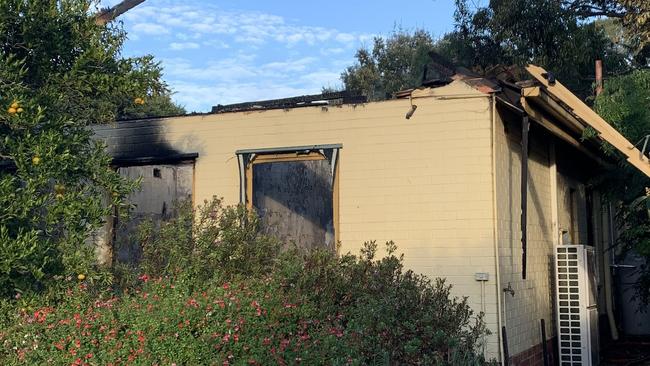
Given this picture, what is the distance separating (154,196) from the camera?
10.4 meters

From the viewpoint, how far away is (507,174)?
354 inches

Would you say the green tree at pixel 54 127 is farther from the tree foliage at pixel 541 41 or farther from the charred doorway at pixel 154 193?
the tree foliage at pixel 541 41

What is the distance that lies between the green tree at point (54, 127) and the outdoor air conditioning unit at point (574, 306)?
19.6 ft

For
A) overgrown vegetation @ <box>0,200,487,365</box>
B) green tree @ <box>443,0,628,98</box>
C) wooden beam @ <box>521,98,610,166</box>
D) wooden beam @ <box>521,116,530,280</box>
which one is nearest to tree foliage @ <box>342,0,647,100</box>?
green tree @ <box>443,0,628,98</box>

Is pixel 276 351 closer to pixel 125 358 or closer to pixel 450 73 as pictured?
pixel 125 358

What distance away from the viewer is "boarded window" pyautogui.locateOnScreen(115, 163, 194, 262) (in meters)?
10.2

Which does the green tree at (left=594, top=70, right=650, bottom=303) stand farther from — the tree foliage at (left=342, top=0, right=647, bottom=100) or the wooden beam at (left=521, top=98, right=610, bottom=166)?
the tree foliage at (left=342, top=0, right=647, bottom=100)

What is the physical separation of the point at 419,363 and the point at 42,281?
3.72m

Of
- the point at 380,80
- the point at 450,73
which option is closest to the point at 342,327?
the point at 450,73

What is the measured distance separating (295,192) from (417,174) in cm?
170

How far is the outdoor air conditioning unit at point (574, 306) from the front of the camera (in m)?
9.92

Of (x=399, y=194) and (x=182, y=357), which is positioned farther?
(x=399, y=194)

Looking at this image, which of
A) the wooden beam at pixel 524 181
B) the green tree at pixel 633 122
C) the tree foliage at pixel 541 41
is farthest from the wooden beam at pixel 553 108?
the tree foliage at pixel 541 41

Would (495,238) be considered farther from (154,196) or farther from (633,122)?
(154,196)
